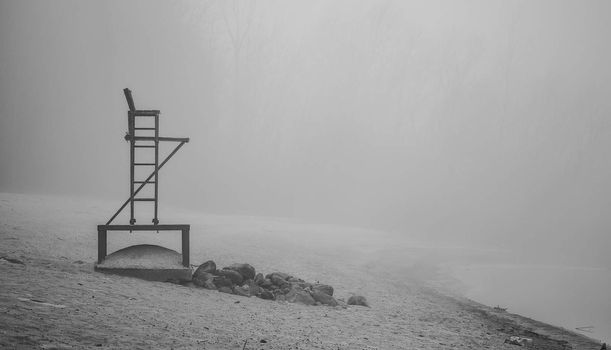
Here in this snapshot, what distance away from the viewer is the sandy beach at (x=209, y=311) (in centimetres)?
729

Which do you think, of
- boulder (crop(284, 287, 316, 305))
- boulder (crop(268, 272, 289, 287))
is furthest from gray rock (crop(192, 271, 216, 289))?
boulder (crop(284, 287, 316, 305))

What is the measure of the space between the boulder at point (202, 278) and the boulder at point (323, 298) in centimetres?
271

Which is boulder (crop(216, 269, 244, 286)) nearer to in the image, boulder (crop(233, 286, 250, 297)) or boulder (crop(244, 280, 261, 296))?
boulder (crop(244, 280, 261, 296))

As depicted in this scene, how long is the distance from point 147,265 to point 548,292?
67.4ft

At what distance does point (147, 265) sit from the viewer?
1184 cm

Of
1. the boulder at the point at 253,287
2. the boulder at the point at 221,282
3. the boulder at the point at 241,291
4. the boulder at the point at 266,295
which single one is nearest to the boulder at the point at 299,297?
the boulder at the point at 266,295

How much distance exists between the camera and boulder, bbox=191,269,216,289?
12327 millimetres

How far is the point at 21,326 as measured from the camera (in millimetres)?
6684

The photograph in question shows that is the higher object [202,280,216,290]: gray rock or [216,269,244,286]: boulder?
[216,269,244,286]: boulder

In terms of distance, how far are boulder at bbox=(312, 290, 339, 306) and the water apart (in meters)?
9.12

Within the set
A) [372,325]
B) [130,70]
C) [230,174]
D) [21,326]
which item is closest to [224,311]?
[372,325]

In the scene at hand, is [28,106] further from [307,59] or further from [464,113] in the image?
[464,113]

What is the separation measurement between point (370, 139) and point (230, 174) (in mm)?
19647

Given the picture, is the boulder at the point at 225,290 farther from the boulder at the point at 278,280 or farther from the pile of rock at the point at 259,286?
the boulder at the point at 278,280
